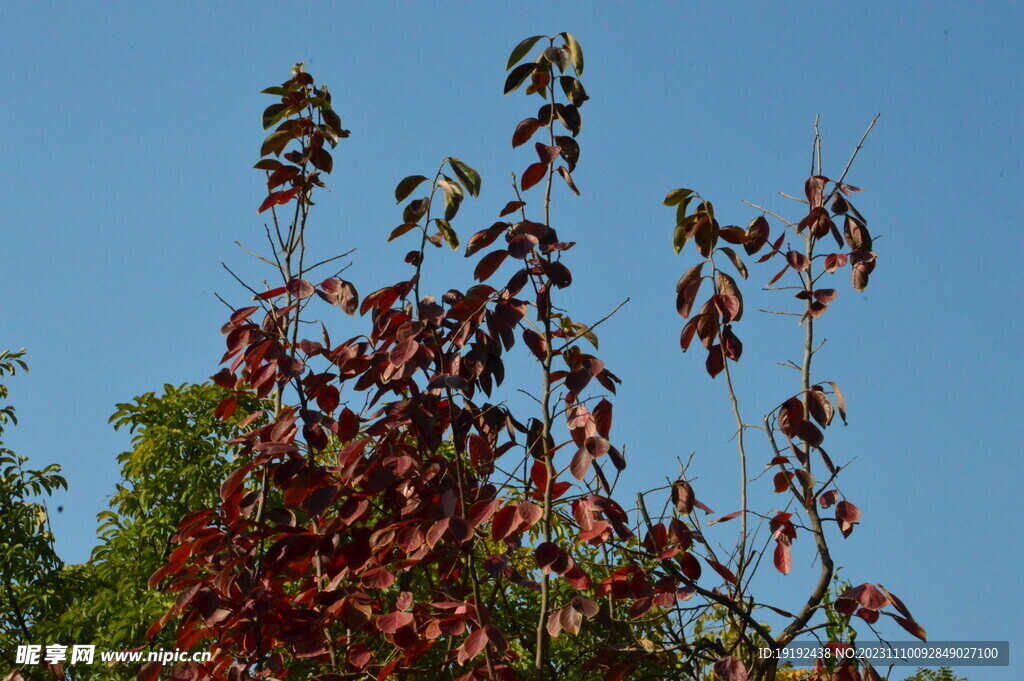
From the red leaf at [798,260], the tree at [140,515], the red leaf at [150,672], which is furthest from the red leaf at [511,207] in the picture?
the tree at [140,515]

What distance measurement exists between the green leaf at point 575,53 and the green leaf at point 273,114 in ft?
2.78

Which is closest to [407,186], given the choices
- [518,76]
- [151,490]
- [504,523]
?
[518,76]

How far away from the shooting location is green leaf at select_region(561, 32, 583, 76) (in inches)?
97.0

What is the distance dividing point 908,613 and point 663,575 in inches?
20.9

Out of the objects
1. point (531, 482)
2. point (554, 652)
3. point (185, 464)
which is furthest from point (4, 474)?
point (531, 482)

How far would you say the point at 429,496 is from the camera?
2.46 m

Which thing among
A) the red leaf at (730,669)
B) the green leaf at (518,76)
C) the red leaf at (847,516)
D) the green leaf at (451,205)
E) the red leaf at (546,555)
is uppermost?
the green leaf at (518,76)

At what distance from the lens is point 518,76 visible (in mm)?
2541

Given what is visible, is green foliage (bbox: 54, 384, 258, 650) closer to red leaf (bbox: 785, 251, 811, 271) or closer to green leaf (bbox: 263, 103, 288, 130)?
green leaf (bbox: 263, 103, 288, 130)

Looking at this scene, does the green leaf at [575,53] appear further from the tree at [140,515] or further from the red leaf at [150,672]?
the tree at [140,515]

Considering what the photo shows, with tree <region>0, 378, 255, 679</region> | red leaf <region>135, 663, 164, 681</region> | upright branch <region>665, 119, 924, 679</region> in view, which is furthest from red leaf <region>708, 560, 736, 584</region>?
tree <region>0, 378, 255, 679</region>

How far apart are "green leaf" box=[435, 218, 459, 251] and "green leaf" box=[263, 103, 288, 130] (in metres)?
0.57

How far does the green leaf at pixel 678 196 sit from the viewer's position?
2459mm

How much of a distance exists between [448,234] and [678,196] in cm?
61
